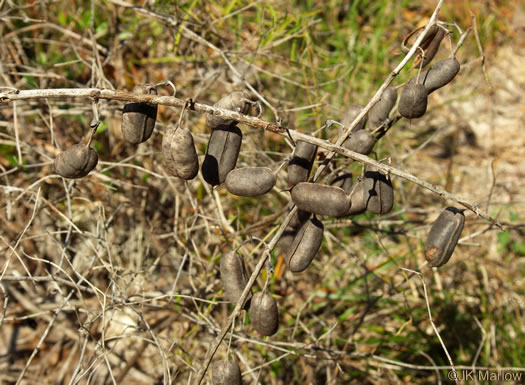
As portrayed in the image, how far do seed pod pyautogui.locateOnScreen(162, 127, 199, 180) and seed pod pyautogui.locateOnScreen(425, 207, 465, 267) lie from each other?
824 mm

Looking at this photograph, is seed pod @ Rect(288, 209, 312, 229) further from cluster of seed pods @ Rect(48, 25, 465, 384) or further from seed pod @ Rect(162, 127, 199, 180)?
seed pod @ Rect(162, 127, 199, 180)

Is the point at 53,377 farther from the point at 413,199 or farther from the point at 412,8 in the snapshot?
the point at 412,8

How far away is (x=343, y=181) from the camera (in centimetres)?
193

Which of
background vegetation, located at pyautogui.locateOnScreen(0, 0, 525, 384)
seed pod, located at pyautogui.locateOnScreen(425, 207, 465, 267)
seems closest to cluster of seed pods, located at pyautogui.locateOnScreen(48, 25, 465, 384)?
seed pod, located at pyautogui.locateOnScreen(425, 207, 465, 267)

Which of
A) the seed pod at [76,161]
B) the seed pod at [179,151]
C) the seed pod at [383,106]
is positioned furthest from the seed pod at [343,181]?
the seed pod at [76,161]

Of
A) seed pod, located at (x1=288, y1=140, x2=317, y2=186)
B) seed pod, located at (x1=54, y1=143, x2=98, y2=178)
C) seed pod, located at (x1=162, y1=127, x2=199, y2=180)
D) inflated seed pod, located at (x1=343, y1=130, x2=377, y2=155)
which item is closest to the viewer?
seed pod, located at (x1=162, y1=127, x2=199, y2=180)

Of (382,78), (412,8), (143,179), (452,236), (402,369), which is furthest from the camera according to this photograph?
(412,8)

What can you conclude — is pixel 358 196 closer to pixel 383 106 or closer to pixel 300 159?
pixel 300 159

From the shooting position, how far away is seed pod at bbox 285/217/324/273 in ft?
5.71

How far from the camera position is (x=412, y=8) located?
483 cm

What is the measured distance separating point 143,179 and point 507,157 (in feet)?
8.99

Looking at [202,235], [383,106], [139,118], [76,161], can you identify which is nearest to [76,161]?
[76,161]

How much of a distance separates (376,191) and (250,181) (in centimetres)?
46

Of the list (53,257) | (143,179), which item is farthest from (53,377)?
(143,179)
